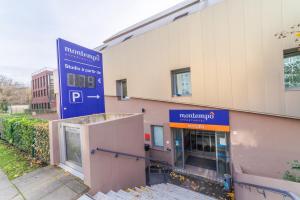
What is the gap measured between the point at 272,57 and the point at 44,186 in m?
8.43

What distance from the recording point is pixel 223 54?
6988 mm

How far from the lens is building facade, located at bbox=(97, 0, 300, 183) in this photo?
584 cm

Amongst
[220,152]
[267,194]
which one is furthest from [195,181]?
[267,194]

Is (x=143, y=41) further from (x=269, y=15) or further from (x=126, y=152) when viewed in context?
(x=126, y=152)

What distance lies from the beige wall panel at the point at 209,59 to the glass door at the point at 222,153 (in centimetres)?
190

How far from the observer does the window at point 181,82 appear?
843 cm

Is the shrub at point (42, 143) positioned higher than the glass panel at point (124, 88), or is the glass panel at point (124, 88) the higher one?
the glass panel at point (124, 88)

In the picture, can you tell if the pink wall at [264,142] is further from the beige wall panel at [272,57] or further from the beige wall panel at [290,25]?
the beige wall panel at [272,57]

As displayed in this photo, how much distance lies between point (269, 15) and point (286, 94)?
3081 mm

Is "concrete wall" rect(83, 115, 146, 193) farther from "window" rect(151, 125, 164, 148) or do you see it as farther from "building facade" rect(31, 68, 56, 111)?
"building facade" rect(31, 68, 56, 111)

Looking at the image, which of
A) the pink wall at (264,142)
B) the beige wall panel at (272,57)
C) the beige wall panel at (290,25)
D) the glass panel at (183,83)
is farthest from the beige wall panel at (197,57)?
the beige wall panel at (290,25)

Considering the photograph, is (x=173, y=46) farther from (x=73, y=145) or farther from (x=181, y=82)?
(x=73, y=145)

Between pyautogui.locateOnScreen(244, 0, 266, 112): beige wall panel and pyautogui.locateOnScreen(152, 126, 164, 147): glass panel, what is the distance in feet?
16.6

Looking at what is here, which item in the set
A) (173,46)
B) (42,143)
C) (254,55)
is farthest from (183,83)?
(42,143)
